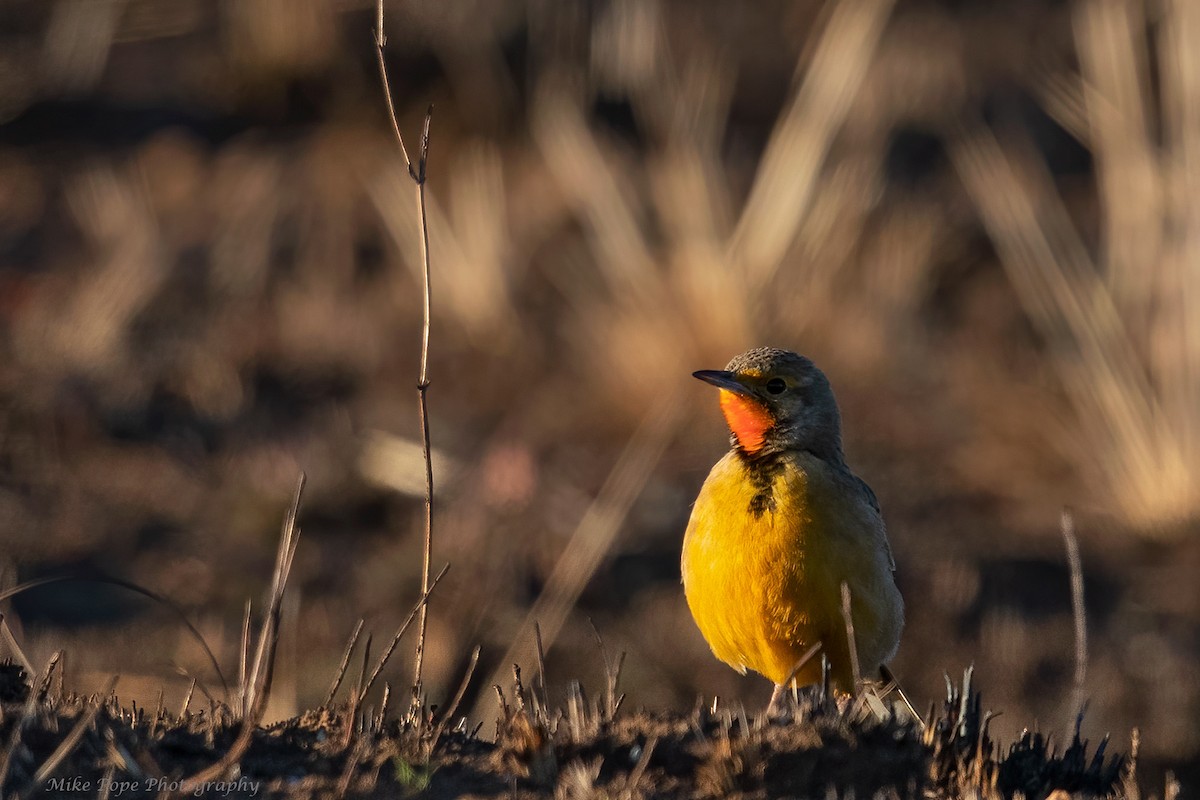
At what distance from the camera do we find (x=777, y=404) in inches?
234

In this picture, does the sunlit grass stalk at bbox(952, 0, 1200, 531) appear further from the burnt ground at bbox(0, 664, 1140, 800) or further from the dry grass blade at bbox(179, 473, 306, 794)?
the dry grass blade at bbox(179, 473, 306, 794)

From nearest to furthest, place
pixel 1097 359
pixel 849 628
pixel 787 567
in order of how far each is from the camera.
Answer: pixel 849 628, pixel 787 567, pixel 1097 359

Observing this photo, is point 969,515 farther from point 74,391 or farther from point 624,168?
point 74,391

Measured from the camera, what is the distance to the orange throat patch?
5.89 m

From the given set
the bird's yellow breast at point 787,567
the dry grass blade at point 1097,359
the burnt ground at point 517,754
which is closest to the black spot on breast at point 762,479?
the bird's yellow breast at point 787,567

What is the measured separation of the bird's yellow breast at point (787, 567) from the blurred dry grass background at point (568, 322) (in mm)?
3832

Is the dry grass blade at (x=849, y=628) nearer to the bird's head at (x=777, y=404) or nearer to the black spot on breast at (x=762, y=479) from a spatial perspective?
the black spot on breast at (x=762, y=479)

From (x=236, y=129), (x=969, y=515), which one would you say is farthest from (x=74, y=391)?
(x=969, y=515)

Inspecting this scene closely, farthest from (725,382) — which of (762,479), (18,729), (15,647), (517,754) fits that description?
(18,729)

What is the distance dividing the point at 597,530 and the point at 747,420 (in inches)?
186

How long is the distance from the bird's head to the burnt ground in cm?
146

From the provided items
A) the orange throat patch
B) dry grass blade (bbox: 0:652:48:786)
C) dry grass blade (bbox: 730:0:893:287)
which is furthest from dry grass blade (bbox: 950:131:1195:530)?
dry grass blade (bbox: 0:652:48:786)

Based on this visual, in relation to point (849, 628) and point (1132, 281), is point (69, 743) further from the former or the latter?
point (1132, 281)

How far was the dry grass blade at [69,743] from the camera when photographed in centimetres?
361
